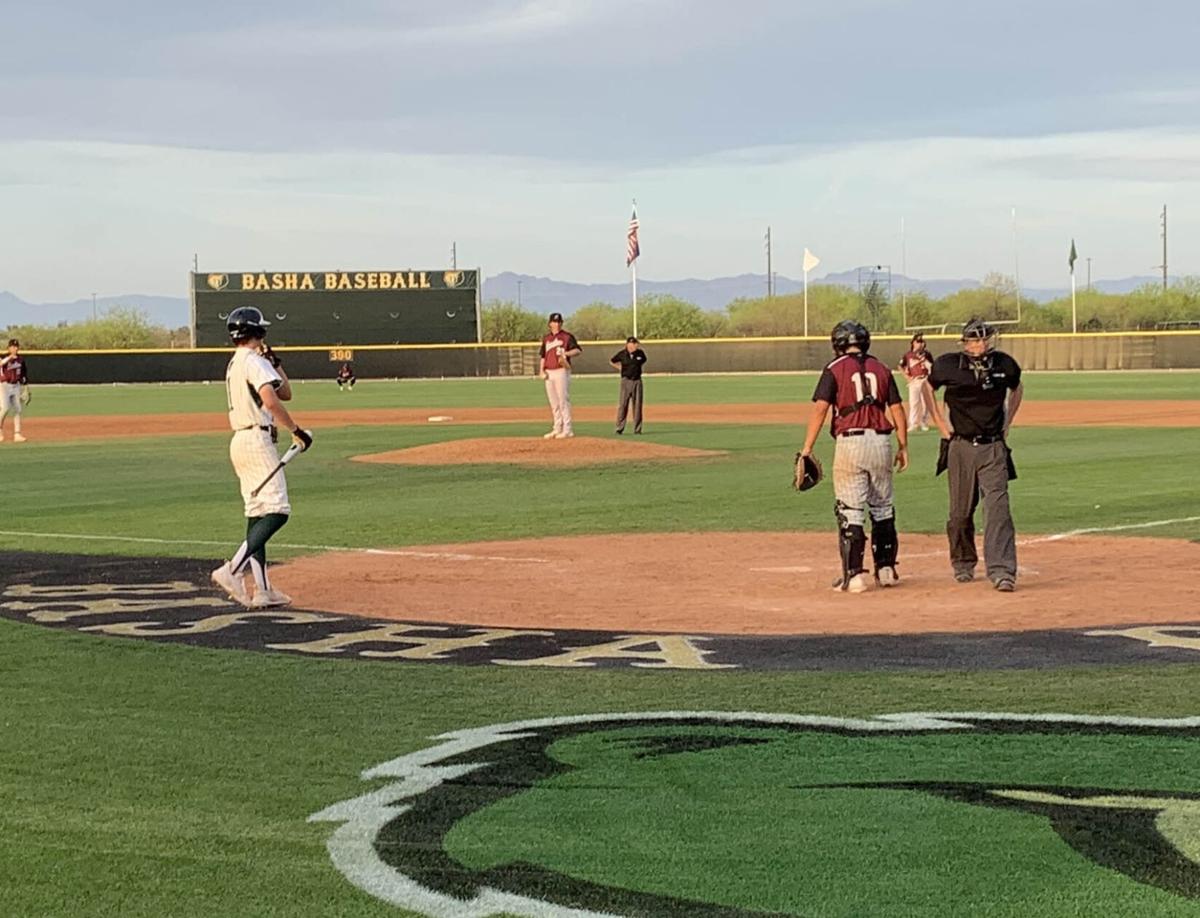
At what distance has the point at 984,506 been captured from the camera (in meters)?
11.7

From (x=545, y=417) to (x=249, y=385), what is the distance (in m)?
29.3

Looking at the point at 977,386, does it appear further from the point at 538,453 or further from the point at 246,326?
the point at 538,453

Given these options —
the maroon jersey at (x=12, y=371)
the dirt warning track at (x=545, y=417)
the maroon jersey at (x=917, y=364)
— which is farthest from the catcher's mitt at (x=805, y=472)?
the maroon jersey at (x=12, y=371)

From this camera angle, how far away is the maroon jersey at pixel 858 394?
11.6 m

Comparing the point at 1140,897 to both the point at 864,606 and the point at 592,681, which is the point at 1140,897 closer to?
the point at 592,681

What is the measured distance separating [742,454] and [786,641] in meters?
17.3

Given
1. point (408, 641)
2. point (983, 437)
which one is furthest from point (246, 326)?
point (983, 437)

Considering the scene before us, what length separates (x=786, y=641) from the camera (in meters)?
9.79

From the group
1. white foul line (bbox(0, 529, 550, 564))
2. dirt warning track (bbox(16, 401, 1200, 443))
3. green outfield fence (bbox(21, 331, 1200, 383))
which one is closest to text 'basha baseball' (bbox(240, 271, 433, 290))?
green outfield fence (bbox(21, 331, 1200, 383))

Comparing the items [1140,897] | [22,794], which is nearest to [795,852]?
[1140,897]

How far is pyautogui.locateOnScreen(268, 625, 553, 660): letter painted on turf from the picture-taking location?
9.52m

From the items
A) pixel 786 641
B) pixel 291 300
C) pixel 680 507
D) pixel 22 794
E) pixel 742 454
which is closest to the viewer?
pixel 22 794

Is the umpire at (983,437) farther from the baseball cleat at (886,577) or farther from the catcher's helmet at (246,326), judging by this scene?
the catcher's helmet at (246,326)

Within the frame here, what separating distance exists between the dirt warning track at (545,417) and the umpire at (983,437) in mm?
21844
